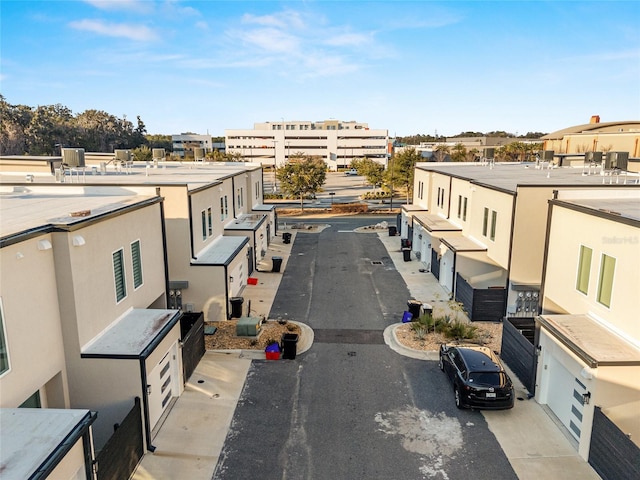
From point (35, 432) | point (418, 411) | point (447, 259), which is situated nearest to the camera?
point (35, 432)

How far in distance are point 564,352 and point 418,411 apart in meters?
4.26

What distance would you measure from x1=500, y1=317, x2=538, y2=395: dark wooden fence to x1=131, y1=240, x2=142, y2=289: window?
12.5 meters

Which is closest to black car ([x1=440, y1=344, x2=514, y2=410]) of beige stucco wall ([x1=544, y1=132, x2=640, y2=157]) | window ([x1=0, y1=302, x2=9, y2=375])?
window ([x1=0, y1=302, x2=9, y2=375])

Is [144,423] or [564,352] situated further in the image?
[564,352]

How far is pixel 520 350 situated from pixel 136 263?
12.7 m

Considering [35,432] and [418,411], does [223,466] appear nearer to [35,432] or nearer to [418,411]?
[35,432]

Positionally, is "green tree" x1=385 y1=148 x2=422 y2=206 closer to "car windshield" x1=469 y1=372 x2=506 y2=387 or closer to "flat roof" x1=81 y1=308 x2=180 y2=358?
"car windshield" x1=469 y1=372 x2=506 y2=387

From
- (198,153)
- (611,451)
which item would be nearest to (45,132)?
(198,153)

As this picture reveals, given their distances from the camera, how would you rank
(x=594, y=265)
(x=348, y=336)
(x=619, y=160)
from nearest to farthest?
(x=594, y=265)
(x=348, y=336)
(x=619, y=160)

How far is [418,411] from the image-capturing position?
43.0 ft

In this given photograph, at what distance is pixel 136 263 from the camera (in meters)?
14.7

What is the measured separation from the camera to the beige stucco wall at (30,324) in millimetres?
9133

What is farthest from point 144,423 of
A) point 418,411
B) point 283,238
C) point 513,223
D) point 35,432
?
point 283,238

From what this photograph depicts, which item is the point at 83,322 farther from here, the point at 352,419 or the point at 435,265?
the point at 435,265
